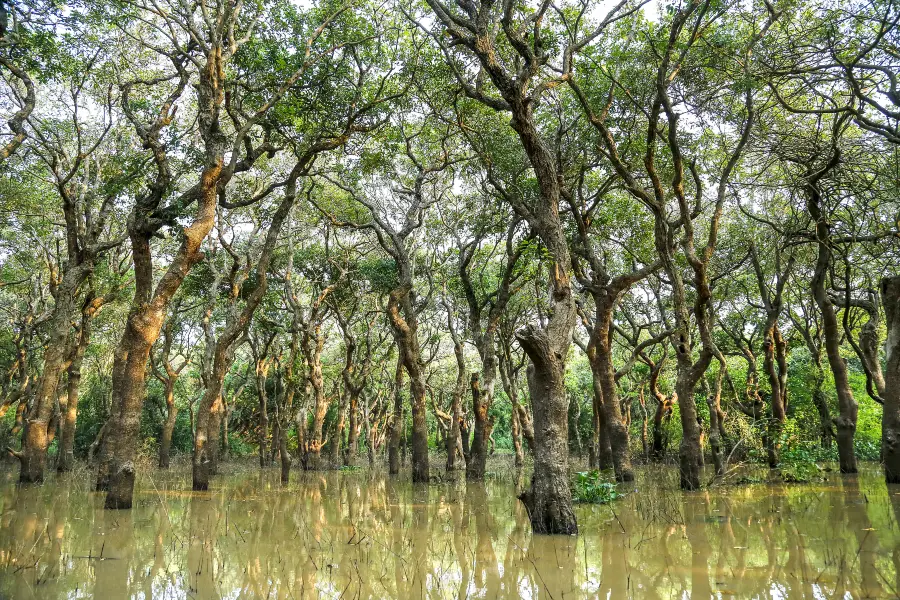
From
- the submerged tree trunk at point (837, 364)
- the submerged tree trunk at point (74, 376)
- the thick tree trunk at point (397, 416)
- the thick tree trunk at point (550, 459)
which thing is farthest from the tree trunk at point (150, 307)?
the submerged tree trunk at point (837, 364)

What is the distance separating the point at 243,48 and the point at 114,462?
29.4 feet

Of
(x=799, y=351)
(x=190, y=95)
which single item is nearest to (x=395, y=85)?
(x=190, y=95)

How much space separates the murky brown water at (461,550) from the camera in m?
5.39

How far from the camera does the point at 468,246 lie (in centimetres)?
1958

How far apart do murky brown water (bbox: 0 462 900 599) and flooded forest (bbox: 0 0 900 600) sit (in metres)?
0.07

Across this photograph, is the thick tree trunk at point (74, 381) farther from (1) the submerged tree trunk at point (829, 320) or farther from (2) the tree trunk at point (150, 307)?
(1) the submerged tree trunk at point (829, 320)

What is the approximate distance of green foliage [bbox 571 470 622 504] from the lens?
422 inches

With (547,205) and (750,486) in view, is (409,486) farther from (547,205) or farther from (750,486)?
(547,205)

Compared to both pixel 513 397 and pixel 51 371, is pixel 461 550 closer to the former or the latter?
pixel 513 397

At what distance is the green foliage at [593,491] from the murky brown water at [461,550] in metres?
0.32

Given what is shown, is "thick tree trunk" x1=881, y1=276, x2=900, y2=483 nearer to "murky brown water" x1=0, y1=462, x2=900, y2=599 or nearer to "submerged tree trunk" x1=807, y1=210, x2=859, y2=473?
"murky brown water" x1=0, y1=462, x2=900, y2=599

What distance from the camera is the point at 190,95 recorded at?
1631cm

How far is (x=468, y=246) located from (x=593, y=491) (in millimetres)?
10482

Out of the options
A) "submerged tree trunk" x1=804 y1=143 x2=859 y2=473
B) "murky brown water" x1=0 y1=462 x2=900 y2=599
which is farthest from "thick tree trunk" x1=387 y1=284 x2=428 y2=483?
"submerged tree trunk" x1=804 y1=143 x2=859 y2=473
